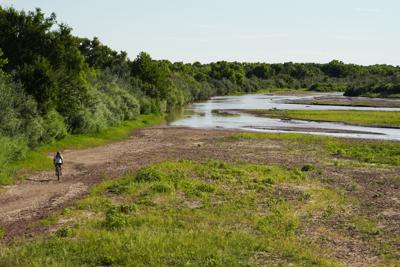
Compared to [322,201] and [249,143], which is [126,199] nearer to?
[322,201]

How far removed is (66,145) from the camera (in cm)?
5162

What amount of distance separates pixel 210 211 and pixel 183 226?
3284 millimetres

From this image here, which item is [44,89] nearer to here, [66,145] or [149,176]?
[66,145]

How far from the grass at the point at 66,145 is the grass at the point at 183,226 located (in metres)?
7.94

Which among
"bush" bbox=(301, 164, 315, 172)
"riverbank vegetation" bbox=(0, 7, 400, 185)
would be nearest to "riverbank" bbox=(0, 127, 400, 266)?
"bush" bbox=(301, 164, 315, 172)

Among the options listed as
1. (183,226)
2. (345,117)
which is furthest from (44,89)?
(345,117)

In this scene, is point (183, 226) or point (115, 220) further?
point (115, 220)

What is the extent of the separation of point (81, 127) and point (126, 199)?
1288 inches

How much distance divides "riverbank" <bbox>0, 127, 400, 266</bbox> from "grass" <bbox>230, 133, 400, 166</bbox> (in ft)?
1.27

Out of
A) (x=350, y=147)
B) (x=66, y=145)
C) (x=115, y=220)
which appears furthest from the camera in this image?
(x=350, y=147)

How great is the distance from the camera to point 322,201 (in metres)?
29.3

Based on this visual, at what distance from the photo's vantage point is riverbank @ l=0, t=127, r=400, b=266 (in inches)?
748

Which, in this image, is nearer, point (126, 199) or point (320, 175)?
point (126, 199)

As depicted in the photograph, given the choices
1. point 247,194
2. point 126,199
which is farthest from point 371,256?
point 126,199
